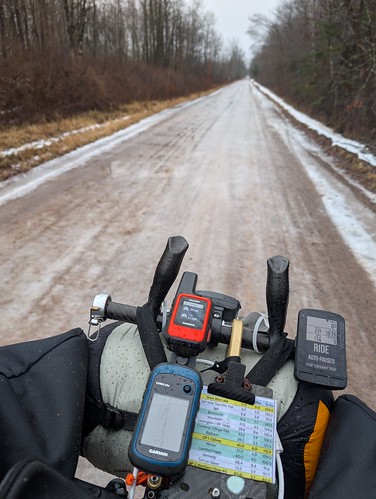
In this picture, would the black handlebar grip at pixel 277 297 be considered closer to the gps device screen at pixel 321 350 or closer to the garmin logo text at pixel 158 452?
the gps device screen at pixel 321 350

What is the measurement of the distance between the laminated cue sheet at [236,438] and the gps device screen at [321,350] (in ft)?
0.59

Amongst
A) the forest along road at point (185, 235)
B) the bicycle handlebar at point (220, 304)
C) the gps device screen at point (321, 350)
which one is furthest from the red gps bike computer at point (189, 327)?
the forest along road at point (185, 235)

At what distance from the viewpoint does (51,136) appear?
33.5 feet

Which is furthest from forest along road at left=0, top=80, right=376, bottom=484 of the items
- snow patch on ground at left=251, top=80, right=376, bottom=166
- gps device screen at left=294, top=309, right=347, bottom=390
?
gps device screen at left=294, top=309, right=347, bottom=390

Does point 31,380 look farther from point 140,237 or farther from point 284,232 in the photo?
point 284,232

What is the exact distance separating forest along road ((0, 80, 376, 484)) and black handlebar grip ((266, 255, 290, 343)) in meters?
1.48

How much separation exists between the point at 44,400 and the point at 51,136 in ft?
33.0

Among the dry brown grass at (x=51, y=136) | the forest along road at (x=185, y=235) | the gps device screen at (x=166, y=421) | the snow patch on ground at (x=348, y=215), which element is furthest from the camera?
the dry brown grass at (x=51, y=136)

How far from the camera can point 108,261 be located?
4.06 metres

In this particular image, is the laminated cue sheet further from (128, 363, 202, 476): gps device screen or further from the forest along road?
the forest along road

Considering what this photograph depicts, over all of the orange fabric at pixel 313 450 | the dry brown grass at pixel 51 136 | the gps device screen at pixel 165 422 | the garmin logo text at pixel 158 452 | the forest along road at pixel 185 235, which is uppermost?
the gps device screen at pixel 165 422

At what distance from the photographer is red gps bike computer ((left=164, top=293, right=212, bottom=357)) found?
1266 millimetres

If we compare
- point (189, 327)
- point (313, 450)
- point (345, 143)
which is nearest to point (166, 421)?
point (189, 327)

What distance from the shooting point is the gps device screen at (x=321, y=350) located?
1265 mm
